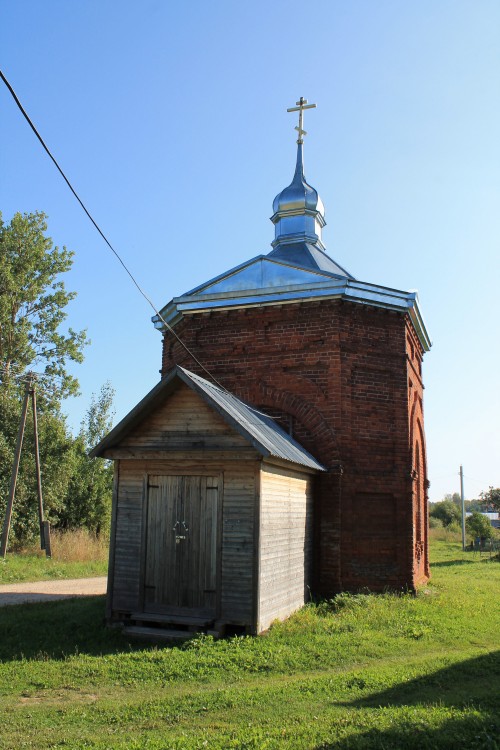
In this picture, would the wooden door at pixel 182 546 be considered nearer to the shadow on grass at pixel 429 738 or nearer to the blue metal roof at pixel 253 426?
the blue metal roof at pixel 253 426

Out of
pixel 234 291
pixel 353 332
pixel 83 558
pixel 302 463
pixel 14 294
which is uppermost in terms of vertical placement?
pixel 14 294

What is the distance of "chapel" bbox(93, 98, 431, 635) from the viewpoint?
8711mm

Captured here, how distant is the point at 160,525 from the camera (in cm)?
914

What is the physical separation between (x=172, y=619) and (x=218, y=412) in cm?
283

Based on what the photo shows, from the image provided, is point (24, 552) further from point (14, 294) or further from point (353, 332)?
point (353, 332)

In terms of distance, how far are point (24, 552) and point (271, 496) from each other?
48.6ft

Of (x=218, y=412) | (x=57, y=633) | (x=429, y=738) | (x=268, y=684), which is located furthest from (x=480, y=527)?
(x=429, y=738)

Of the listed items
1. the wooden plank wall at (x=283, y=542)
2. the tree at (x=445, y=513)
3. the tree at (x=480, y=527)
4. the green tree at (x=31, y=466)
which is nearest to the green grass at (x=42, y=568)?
the green tree at (x=31, y=466)

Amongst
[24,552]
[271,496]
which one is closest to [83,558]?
[24,552]

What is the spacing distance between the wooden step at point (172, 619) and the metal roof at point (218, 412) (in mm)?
2325

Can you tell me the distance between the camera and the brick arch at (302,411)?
11.7 m

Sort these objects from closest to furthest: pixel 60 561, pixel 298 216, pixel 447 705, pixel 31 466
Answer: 1. pixel 447 705
2. pixel 298 216
3. pixel 60 561
4. pixel 31 466

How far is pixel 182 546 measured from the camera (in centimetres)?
895

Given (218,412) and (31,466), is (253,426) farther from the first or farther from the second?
(31,466)
